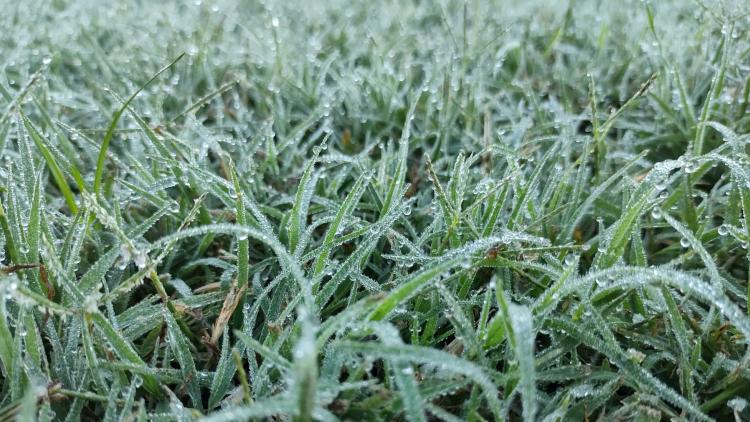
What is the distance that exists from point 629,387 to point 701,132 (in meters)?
0.52

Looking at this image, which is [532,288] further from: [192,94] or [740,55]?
[192,94]

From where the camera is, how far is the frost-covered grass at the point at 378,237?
31.4 inches

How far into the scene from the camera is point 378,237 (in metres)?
0.96

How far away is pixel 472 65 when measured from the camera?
1655mm

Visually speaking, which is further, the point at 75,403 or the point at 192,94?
the point at 192,94

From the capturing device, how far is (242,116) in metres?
1.46

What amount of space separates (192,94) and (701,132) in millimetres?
1127

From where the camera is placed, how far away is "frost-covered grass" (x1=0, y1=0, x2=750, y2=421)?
798 millimetres

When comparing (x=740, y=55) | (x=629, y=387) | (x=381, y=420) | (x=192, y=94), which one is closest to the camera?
(x=381, y=420)

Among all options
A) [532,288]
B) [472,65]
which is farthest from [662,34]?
[532,288]

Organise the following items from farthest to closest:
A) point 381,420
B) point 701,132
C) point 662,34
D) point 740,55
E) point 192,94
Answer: point 662,34 < point 192,94 < point 740,55 < point 701,132 < point 381,420

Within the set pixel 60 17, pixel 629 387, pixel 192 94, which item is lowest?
pixel 629 387

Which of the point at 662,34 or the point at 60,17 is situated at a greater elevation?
the point at 60,17

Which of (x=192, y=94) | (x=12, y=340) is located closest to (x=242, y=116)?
(x=192, y=94)
